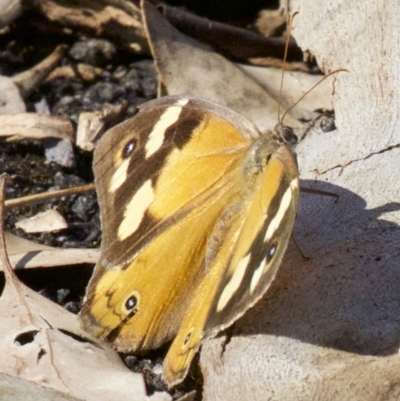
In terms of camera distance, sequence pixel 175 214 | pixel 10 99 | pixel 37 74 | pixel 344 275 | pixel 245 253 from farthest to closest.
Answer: pixel 37 74
pixel 10 99
pixel 175 214
pixel 344 275
pixel 245 253

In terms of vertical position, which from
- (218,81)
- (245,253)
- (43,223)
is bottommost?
(43,223)

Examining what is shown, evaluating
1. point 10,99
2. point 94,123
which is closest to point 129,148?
point 94,123

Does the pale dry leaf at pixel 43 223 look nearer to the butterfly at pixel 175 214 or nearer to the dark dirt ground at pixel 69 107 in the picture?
the dark dirt ground at pixel 69 107

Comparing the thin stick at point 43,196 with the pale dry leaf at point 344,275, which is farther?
the thin stick at point 43,196

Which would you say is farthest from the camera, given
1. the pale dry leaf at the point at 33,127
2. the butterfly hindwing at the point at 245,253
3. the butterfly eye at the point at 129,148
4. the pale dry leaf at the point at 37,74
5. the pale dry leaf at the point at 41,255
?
the pale dry leaf at the point at 37,74

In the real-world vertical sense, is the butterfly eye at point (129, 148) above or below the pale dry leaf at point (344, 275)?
above

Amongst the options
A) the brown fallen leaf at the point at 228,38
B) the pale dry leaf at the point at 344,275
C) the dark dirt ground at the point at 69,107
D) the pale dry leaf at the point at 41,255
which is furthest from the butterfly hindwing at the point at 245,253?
the brown fallen leaf at the point at 228,38

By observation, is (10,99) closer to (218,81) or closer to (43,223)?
(43,223)

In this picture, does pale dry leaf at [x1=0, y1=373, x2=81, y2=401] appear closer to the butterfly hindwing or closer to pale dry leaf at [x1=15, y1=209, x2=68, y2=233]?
the butterfly hindwing
